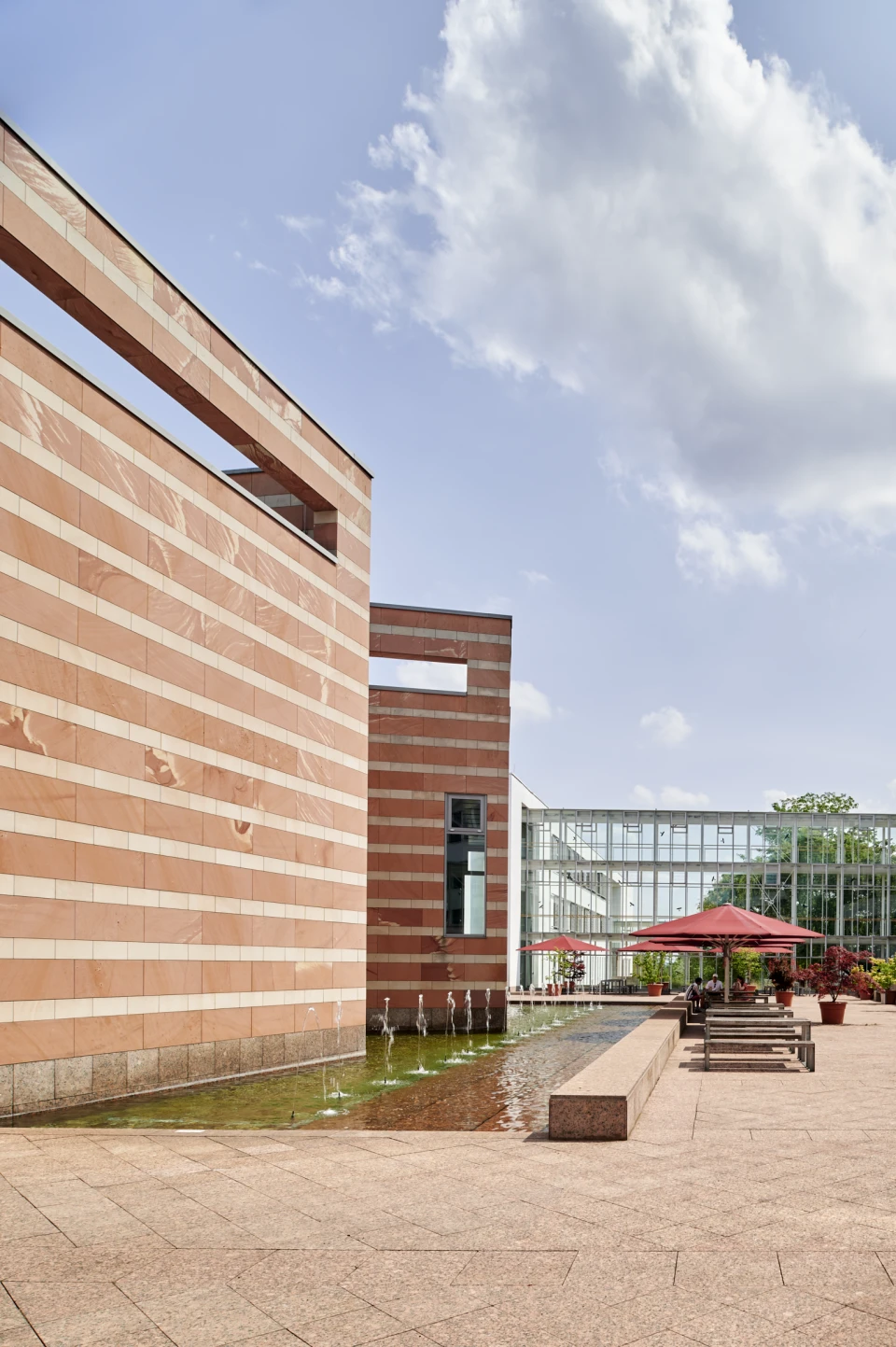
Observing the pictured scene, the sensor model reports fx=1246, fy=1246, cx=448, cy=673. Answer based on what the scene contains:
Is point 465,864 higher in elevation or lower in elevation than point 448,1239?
higher

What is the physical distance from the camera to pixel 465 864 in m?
29.5

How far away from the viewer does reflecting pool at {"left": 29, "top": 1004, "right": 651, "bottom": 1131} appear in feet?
42.7

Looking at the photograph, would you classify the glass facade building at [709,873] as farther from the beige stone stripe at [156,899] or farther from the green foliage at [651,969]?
the beige stone stripe at [156,899]

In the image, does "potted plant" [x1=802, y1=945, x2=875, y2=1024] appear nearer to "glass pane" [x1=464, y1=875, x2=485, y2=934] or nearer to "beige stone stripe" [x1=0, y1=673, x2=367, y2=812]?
"glass pane" [x1=464, y1=875, x2=485, y2=934]

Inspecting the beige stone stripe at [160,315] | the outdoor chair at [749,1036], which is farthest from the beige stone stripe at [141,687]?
the outdoor chair at [749,1036]

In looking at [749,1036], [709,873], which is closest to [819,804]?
[709,873]

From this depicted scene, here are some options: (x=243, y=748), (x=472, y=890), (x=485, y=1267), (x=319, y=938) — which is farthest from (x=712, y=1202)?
(x=472, y=890)

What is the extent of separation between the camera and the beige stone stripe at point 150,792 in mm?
13992

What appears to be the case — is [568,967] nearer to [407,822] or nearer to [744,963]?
[744,963]

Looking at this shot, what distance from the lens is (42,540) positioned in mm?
14430

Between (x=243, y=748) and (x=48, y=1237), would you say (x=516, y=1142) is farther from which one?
(x=243, y=748)

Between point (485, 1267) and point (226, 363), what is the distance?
50.6 ft

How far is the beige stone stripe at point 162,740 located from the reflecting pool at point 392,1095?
425 cm

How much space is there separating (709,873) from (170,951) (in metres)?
47.5
